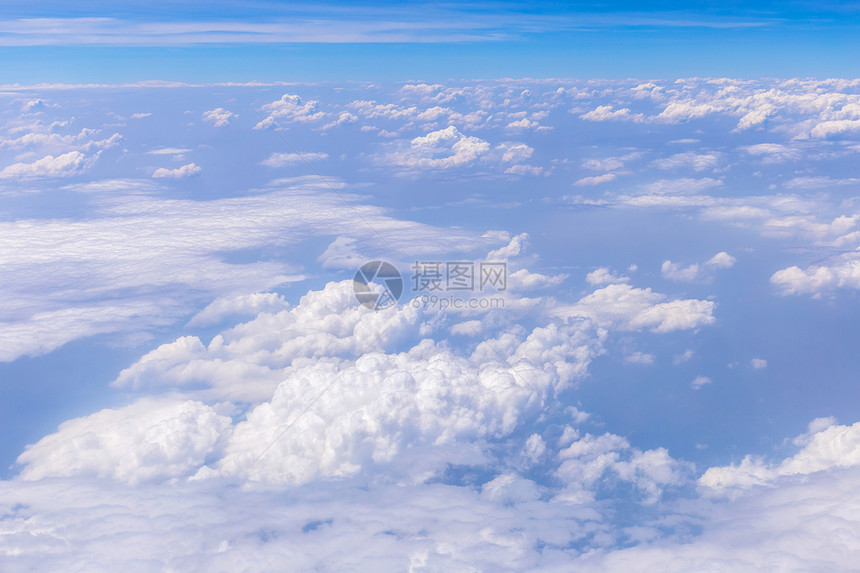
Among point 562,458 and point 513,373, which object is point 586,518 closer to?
point 562,458

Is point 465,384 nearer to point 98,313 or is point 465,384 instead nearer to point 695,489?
point 695,489

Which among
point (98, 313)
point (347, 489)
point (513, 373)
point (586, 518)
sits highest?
point (98, 313)

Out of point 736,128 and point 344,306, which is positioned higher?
point 736,128

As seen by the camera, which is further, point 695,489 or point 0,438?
point 0,438

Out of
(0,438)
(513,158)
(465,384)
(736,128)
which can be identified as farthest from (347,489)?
(736,128)

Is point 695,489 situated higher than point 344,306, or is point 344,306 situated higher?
point 344,306

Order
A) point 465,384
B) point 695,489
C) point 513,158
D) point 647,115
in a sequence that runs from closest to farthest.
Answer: point 695,489, point 465,384, point 513,158, point 647,115

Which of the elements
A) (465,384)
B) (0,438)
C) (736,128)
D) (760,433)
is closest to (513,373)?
(465,384)

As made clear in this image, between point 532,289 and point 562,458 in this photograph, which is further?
point 532,289

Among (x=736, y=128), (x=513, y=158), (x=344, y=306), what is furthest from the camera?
(x=736, y=128)
